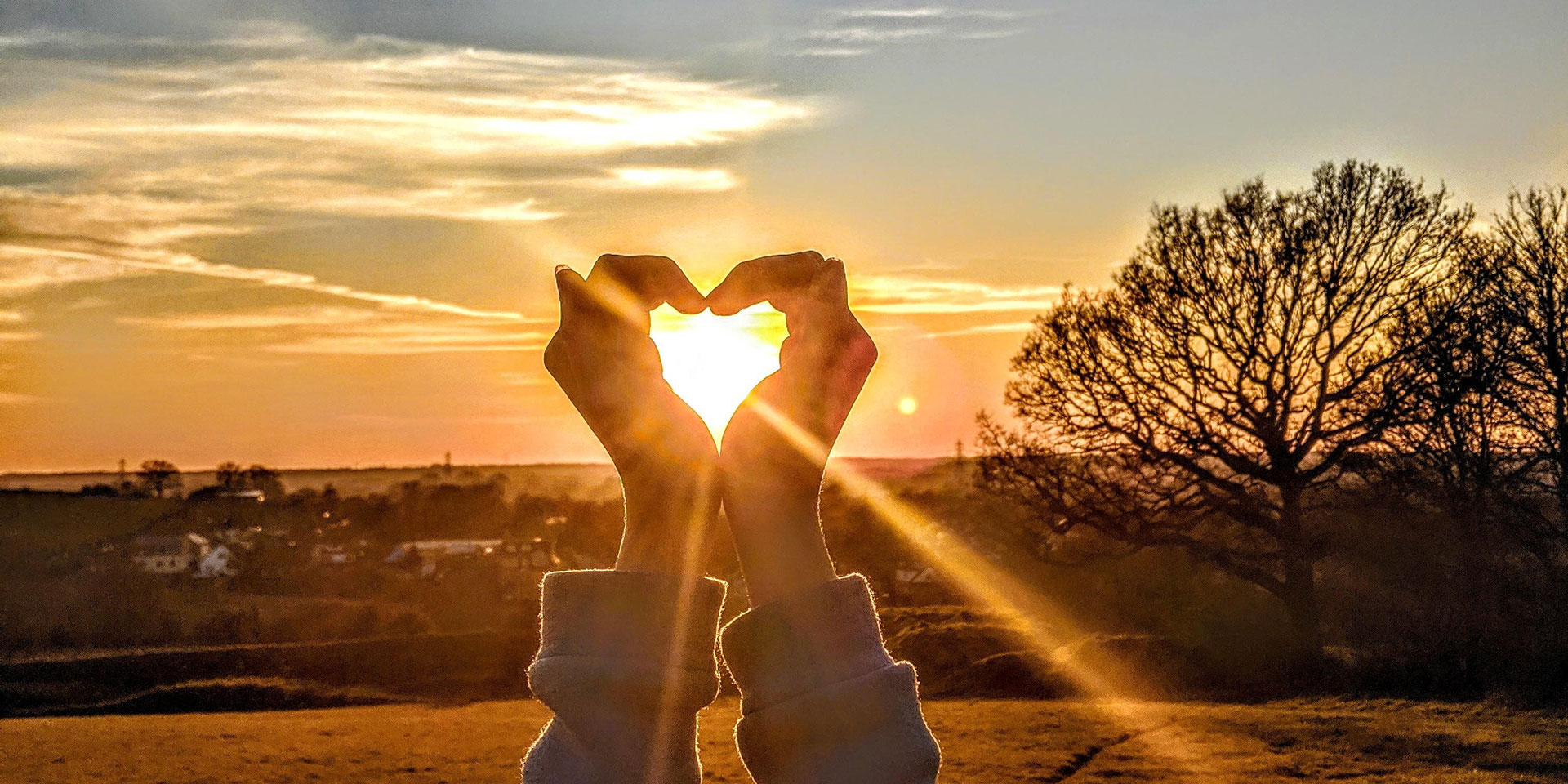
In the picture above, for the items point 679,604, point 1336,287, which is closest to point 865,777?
point 679,604

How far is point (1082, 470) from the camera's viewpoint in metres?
22.2

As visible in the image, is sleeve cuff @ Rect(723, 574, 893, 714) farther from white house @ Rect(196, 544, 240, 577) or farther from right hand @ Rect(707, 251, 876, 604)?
white house @ Rect(196, 544, 240, 577)

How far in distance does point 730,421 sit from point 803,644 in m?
0.57

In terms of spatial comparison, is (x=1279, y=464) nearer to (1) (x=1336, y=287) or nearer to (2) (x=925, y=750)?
(1) (x=1336, y=287)

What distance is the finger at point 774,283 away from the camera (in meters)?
3.15

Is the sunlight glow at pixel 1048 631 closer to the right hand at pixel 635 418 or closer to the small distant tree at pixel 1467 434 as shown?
the small distant tree at pixel 1467 434

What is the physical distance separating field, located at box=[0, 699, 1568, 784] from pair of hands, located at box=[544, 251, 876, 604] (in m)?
10.5

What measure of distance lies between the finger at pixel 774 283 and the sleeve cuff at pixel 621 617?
0.72m

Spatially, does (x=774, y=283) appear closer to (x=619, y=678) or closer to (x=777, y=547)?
(x=777, y=547)

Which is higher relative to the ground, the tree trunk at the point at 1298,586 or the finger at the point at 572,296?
the finger at the point at 572,296

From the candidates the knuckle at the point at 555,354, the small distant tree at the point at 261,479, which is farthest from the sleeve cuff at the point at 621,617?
the small distant tree at the point at 261,479

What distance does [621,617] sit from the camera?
3092 mm

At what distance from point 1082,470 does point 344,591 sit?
88.7ft

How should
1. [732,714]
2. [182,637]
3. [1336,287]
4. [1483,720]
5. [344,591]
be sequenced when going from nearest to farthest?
[1483,720] < [732,714] < [1336,287] < [182,637] < [344,591]
